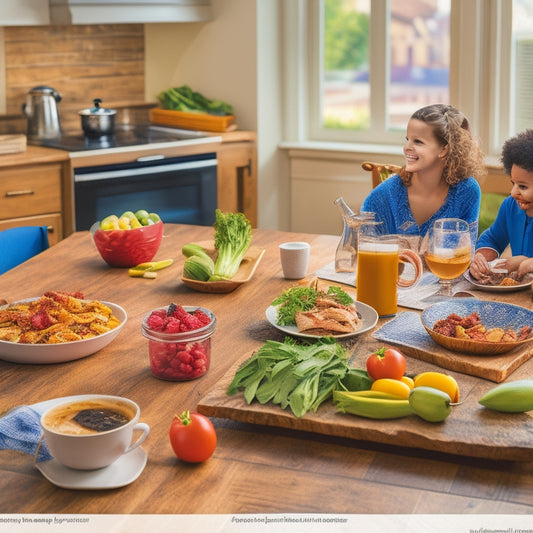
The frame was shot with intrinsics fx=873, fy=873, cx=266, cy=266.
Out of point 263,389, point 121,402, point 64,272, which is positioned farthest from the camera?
point 64,272

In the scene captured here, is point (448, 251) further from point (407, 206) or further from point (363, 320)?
point (407, 206)

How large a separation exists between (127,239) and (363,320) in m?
0.77

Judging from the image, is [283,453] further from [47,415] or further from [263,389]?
[47,415]

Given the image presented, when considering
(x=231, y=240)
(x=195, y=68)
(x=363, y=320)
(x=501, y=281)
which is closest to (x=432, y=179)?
(x=501, y=281)

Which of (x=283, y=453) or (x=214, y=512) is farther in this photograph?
(x=283, y=453)

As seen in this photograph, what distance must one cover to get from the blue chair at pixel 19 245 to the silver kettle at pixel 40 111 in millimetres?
1588

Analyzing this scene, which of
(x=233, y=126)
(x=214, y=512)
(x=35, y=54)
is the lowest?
(x=214, y=512)

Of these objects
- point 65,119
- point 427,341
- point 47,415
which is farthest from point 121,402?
point 65,119

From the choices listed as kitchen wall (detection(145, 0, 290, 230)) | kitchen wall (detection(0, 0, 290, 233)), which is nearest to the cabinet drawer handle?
kitchen wall (detection(0, 0, 290, 233))

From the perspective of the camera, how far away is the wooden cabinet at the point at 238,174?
4.42 metres

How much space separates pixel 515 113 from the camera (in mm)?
4078

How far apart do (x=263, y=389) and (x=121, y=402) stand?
0.86ft

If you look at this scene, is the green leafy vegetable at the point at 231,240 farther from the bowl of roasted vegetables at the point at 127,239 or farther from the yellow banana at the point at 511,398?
the yellow banana at the point at 511,398

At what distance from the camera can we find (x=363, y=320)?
6.03 feet
